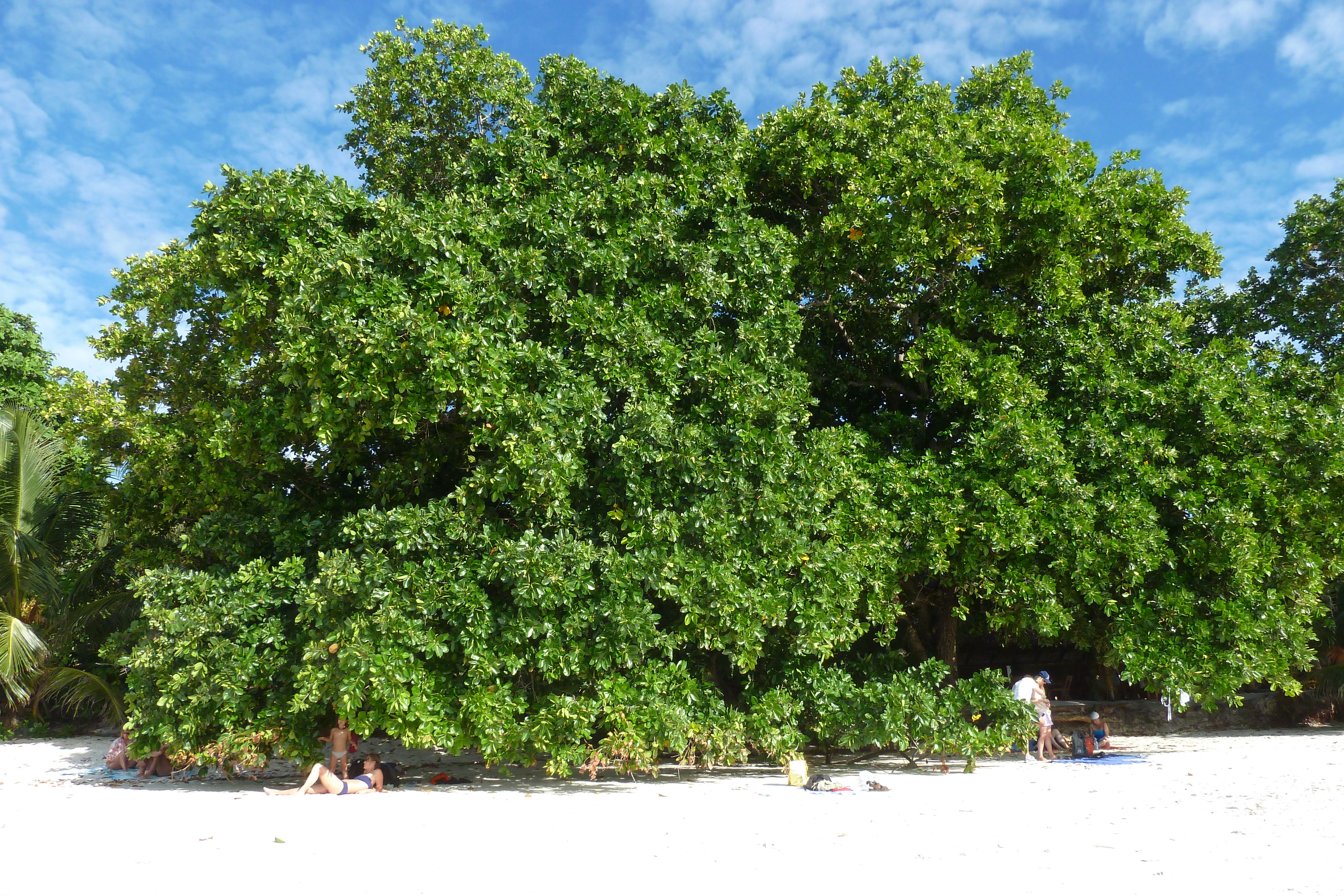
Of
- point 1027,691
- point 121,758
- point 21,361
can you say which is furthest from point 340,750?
point 21,361

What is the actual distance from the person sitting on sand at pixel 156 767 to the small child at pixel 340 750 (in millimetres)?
2944

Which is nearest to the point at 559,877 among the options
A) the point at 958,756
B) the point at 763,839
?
the point at 763,839

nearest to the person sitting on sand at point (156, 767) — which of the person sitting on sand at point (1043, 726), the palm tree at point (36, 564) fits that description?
the palm tree at point (36, 564)

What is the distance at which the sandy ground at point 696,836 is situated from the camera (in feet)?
18.0

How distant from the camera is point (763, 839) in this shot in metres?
6.79

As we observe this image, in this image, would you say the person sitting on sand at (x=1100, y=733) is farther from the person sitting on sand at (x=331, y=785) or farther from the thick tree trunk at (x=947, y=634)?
the person sitting on sand at (x=331, y=785)

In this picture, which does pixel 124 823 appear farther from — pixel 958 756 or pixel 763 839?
pixel 958 756

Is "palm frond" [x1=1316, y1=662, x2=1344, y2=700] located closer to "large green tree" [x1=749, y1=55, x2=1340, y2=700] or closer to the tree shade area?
"large green tree" [x1=749, y1=55, x2=1340, y2=700]

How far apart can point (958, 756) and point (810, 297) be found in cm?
761

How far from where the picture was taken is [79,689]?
607 inches

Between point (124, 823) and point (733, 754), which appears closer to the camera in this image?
point (124, 823)

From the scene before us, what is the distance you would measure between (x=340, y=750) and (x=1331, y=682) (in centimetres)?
1794

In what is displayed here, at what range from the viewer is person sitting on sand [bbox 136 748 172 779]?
35.8 feet

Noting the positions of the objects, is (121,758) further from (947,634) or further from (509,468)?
(947,634)
